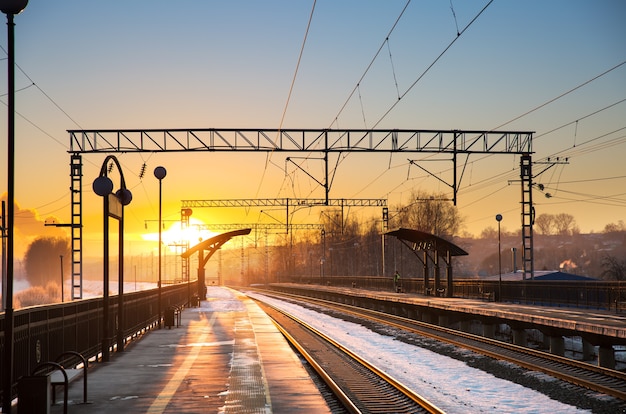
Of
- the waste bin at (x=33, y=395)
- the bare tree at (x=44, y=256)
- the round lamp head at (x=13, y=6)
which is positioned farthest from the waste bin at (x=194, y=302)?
the bare tree at (x=44, y=256)

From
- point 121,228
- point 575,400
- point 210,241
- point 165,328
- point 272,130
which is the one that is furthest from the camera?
point 210,241

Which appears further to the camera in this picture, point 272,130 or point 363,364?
point 272,130

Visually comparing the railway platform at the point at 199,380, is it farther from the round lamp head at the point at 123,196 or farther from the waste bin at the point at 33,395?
the round lamp head at the point at 123,196

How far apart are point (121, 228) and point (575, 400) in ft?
40.2

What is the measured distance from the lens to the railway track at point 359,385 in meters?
13.4

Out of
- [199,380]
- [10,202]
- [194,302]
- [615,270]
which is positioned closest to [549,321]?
[199,380]

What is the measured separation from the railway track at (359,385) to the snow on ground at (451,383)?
0.39 metres

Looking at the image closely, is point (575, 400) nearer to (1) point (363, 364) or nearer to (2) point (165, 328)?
(1) point (363, 364)

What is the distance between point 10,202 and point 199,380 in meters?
6.39

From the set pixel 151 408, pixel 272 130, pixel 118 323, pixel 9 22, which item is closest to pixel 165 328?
pixel 118 323

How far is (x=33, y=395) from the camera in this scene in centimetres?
1101

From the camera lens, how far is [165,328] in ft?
102

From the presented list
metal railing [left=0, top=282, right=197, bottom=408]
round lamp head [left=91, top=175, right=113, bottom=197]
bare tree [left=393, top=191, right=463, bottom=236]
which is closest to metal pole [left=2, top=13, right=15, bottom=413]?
metal railing [left=0, top=282, right=197, bottom=408]

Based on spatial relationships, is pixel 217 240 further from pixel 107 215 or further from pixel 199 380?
pixel 199 380
